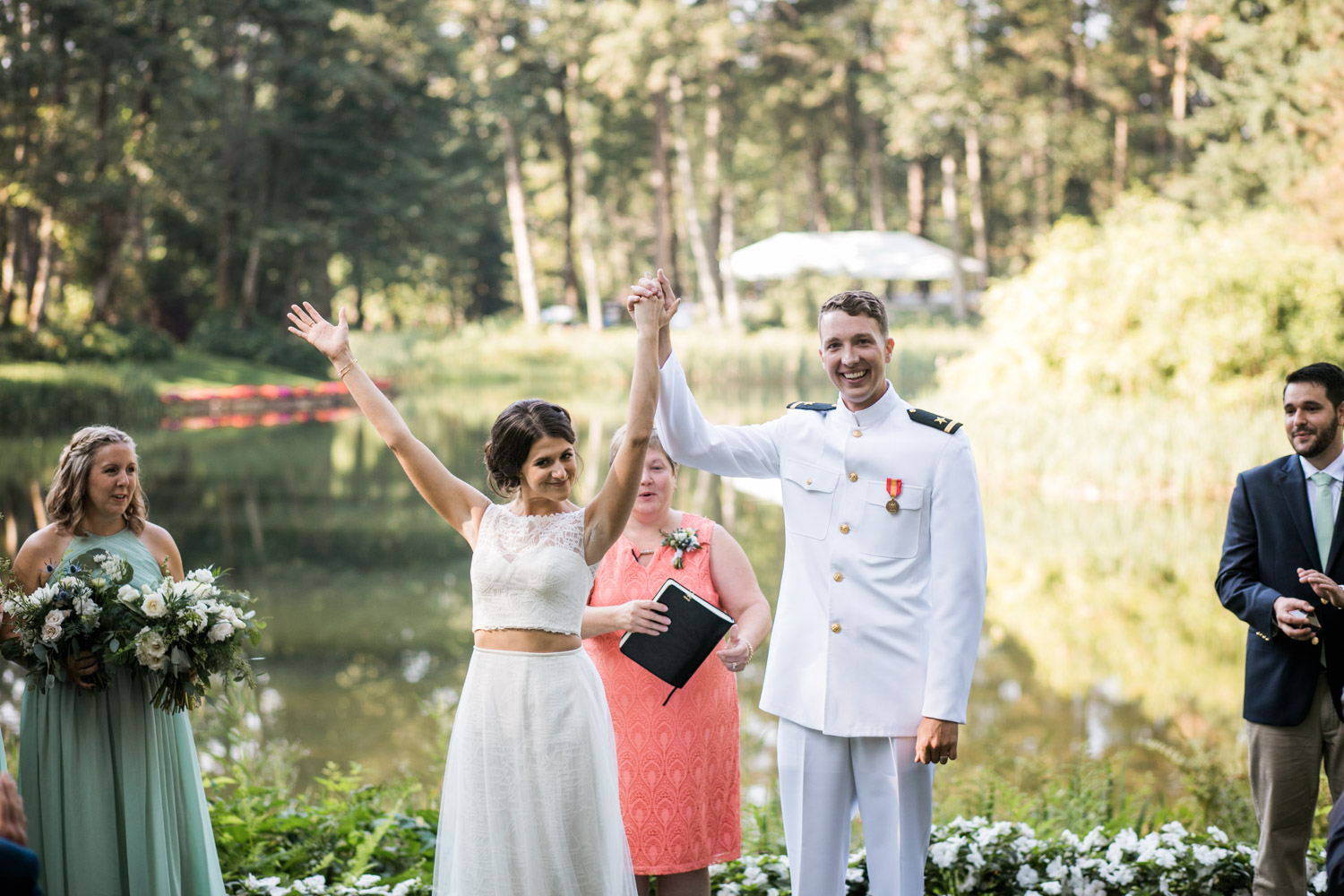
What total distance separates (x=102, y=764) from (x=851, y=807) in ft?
6.70

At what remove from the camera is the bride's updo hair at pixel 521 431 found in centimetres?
280

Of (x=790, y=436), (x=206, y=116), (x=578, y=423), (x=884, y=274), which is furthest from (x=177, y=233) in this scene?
(x=790, y=436)

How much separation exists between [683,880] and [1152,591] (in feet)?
26.2

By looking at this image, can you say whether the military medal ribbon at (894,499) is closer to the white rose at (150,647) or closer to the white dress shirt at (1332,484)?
the white dress shirt at (1332,484)

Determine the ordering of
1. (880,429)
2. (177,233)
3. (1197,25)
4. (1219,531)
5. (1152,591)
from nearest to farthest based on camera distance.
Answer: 1. (880,429)
2. (1152,591)
3. (1219,531)
4. (1197,25)
5. (177,233)

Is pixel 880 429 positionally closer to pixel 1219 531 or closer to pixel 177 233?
pixel 1219 531

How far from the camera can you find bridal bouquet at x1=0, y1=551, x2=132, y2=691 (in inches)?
118

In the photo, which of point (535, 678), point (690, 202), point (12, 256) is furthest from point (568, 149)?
point (535, 678)

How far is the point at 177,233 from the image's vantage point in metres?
31.5

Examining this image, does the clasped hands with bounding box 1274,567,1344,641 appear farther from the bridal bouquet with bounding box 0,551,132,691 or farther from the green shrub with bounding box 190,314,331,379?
the green shrub with bounding box 190,314,331,379

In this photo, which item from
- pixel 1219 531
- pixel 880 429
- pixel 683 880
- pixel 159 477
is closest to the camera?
pixel 880 429

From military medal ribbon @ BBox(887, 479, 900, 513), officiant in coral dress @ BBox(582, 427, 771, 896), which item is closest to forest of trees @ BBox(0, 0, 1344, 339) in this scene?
officiant in coral dress @ BBox(582, 427, 771, 896)

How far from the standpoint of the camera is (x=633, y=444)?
108 inches

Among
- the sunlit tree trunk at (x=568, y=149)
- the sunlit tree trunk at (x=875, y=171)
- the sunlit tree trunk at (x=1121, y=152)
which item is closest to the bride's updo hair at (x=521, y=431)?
the sunlit tree trunk at (x=1121, y=152)
